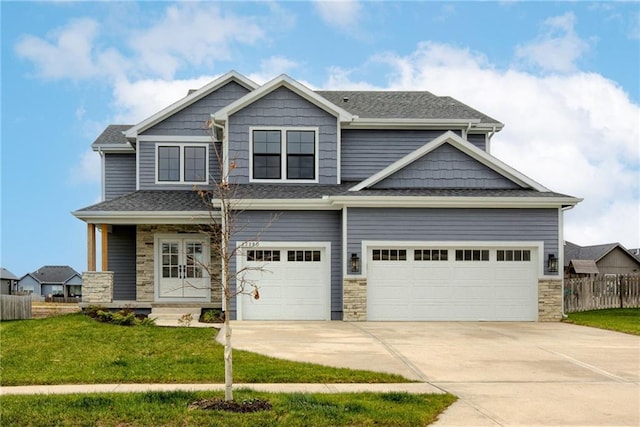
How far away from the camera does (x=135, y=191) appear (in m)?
22.7

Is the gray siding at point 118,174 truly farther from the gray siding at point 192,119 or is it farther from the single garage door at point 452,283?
the single garage door at point 452,283

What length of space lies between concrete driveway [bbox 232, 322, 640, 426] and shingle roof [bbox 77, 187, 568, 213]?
3.50 m

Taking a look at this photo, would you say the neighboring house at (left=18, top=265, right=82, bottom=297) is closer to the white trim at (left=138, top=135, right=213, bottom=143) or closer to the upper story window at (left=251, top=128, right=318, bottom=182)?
the white trim at (left=138, top=135, right=213, bottom=143)

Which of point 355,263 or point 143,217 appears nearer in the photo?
point 355,263

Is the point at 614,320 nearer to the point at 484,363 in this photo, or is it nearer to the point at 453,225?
the point at 453,225

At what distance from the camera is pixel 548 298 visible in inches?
742

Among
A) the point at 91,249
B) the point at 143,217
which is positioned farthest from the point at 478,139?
the point at 91,249

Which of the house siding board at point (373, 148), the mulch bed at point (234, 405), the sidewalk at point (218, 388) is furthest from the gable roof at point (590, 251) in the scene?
the mulch bed at point (234, 405)

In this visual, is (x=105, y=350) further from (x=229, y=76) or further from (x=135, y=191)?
(x=229, y=76)

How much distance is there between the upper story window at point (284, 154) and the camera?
20.4 m

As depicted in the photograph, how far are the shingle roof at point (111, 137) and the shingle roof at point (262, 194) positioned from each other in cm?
281

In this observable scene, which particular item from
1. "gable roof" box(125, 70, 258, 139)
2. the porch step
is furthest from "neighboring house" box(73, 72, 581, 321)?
"gable roof" box(125, 70, 258, 139)

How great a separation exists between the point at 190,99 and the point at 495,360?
14.3 meters

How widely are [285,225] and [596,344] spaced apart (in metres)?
8.56
